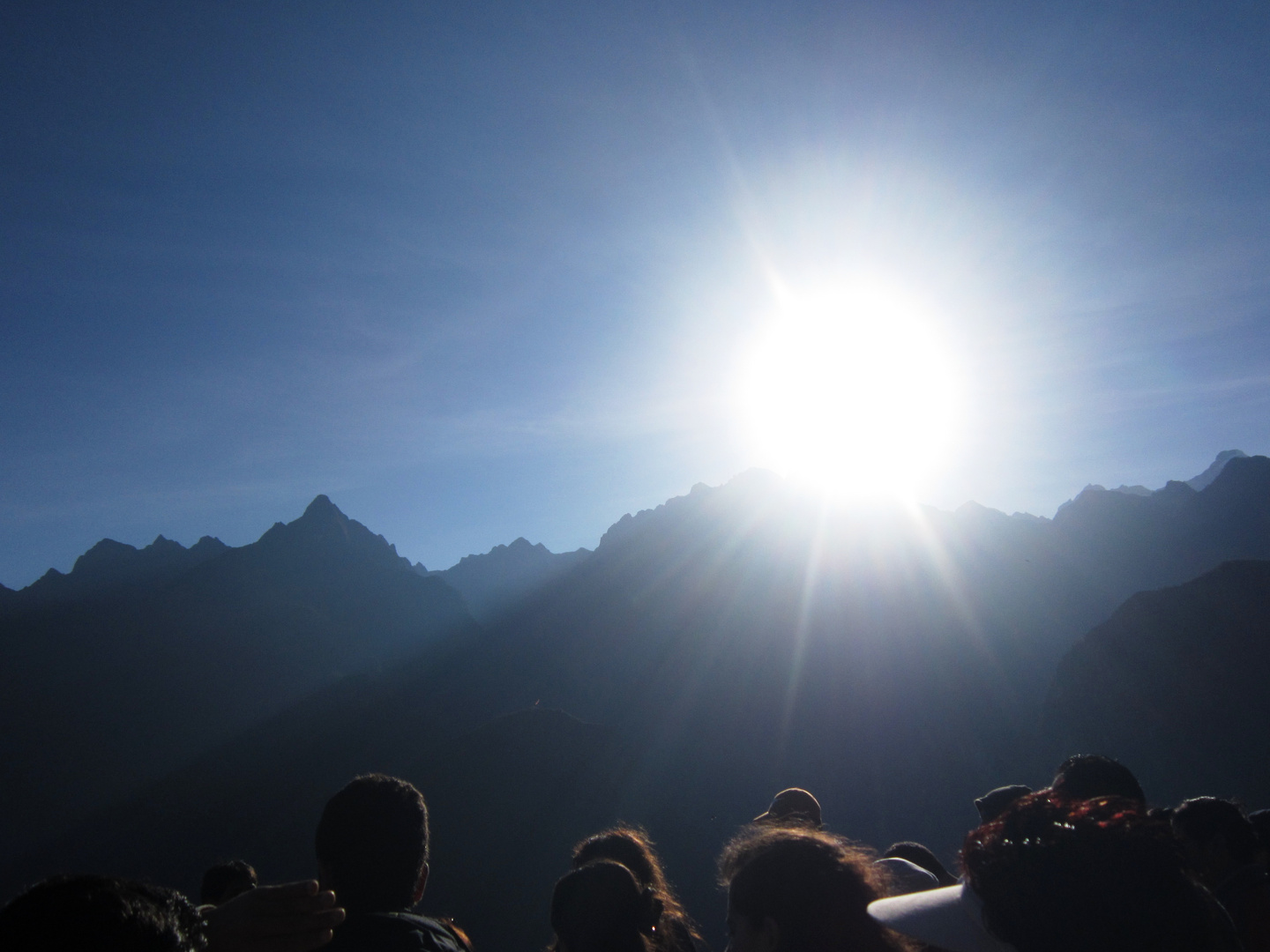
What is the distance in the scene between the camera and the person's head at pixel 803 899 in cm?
221

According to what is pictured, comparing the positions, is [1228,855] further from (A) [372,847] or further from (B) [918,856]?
(A) [372,847]

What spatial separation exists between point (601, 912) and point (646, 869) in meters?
0.97

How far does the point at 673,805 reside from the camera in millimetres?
37469

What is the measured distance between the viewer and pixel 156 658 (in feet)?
173

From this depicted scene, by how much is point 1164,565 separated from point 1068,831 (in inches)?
3799

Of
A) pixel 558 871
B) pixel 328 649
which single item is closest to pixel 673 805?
pixel 558 871

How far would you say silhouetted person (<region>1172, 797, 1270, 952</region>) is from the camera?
11.4 ft

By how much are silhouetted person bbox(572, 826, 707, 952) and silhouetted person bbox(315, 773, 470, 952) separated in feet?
4.48

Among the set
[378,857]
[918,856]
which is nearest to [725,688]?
[918,856]

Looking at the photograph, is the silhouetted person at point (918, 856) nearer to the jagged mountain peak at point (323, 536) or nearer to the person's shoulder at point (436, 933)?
the person's shoulder at point (436, 933)

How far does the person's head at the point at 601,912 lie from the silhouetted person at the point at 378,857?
62cm

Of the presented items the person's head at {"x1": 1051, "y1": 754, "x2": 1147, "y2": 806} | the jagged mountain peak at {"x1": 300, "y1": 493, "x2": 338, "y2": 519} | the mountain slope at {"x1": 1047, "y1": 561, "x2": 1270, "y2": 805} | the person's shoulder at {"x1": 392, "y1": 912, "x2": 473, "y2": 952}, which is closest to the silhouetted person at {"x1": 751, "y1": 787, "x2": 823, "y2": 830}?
the person's head at {"x1": 1051, "y1": 754, "x2": 1147, "y2": 806}

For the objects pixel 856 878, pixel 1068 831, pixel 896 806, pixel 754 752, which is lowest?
pixel 896 806

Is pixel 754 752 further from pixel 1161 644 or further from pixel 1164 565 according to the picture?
pixel 1164 565
